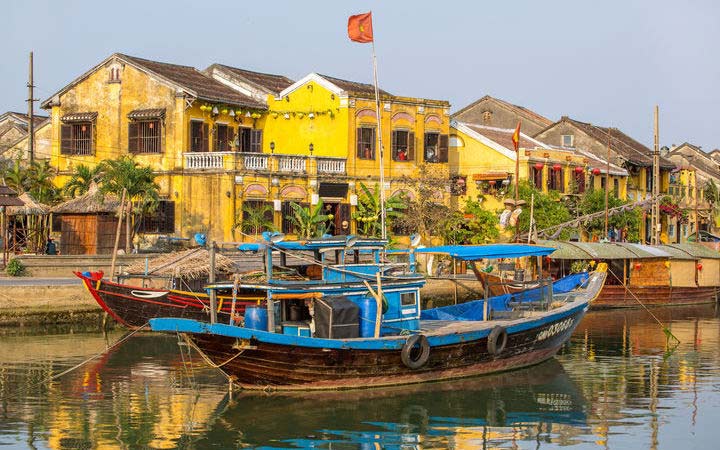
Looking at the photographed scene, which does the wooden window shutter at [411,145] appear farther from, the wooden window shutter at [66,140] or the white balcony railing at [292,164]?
the wooden window shutter at [66,140]

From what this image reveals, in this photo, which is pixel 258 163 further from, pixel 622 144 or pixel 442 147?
pixel 622 144

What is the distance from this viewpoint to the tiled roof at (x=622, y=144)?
194ft

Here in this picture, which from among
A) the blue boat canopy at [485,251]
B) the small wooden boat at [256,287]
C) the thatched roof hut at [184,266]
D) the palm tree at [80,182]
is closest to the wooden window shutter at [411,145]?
the palm tree at [80,182]

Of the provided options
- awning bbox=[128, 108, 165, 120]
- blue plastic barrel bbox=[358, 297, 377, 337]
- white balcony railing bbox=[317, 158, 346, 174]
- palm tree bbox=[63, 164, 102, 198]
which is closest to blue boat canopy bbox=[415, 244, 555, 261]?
blue plastic barrel bbox=[358, 297, 377, 337]

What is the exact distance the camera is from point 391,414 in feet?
64.0

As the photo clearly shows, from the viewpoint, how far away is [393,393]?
21.1m

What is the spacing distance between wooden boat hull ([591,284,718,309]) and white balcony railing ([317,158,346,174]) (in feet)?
36.9

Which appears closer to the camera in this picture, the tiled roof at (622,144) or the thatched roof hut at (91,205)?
the thatched roof hut at (91,205)

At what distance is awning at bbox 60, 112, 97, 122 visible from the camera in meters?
42.7

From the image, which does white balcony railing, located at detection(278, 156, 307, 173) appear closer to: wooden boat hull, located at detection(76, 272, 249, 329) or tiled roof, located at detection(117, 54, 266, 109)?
tiled roof, located at detection(117, 54, 266, 109)

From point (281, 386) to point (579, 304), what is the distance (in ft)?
31.6

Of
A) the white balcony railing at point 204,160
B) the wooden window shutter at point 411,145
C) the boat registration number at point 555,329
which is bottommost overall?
the boat registration number at point 555,329

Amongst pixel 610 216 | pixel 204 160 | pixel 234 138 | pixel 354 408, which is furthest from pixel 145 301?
pixel 610 216

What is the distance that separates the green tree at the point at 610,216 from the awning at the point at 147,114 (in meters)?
21.2
